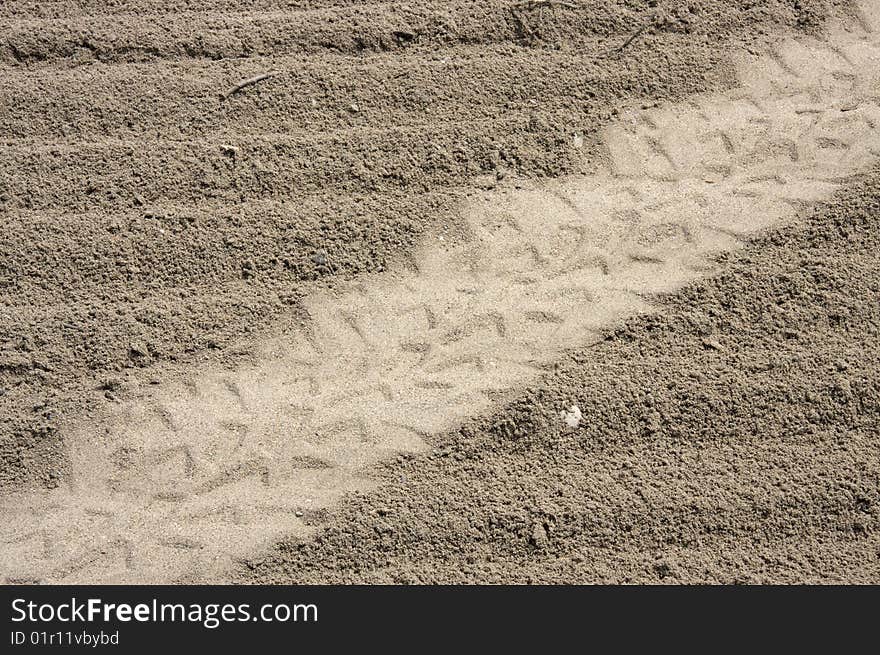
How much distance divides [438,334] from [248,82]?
4.30 ft

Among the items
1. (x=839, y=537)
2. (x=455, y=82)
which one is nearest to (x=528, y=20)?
(x=455, y=82)

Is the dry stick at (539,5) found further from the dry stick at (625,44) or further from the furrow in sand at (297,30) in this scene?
the dry stick at (625,44)

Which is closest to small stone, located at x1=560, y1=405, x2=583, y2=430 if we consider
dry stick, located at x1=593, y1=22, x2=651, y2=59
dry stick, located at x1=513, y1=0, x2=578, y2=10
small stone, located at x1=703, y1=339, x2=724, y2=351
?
small stone, located at x1=703, y1=339, x2=724, y2=351

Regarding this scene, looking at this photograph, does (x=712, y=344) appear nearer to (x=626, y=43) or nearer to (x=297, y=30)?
(x=626, y=43)

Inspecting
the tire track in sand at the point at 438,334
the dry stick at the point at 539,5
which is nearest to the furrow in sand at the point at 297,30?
the dry stick at the point at 539,5

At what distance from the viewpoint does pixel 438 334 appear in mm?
3268

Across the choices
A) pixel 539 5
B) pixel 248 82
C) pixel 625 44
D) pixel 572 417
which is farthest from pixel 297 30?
pixel 572 417

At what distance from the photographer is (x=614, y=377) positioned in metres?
3.23

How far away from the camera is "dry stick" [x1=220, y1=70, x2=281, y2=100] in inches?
138

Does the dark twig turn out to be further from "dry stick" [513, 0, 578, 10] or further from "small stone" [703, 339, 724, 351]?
"small stone" [703, 339, 724, 351]

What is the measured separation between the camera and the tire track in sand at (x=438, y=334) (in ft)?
10.2

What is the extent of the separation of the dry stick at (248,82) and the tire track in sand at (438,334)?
0.94m

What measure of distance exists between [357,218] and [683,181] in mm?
1310

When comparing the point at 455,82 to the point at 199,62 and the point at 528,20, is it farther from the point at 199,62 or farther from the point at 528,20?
the point at 199,62
